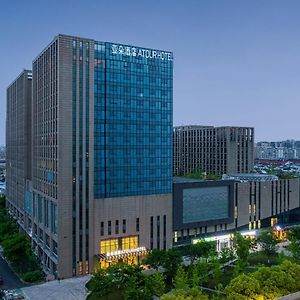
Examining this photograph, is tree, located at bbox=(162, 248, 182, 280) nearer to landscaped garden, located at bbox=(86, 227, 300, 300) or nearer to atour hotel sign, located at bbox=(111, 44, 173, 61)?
landscaped garden, located at bbox=(86, 227, 300, 300)

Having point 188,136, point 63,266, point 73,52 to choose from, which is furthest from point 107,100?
point 188,136

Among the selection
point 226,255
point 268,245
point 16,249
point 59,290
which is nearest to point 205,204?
point 268,245

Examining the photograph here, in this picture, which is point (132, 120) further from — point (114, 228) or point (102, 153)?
point (114, 228)

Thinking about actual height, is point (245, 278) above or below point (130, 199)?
below

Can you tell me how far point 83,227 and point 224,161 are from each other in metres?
110

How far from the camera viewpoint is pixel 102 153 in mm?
78375

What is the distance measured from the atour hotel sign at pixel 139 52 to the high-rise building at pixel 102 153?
0.20 metres

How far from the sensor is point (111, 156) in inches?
3125

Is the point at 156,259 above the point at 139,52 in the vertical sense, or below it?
below

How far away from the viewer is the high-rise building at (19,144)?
11012 cm

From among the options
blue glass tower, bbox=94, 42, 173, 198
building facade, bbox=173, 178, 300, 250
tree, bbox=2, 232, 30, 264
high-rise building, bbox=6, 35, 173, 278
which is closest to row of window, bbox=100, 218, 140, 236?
high-rise building, bbox=6, 35, 173, 278

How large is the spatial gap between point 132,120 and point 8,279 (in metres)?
39.3

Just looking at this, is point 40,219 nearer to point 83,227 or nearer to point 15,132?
point 83,227

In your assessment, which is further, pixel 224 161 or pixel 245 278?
pixel 224 161
